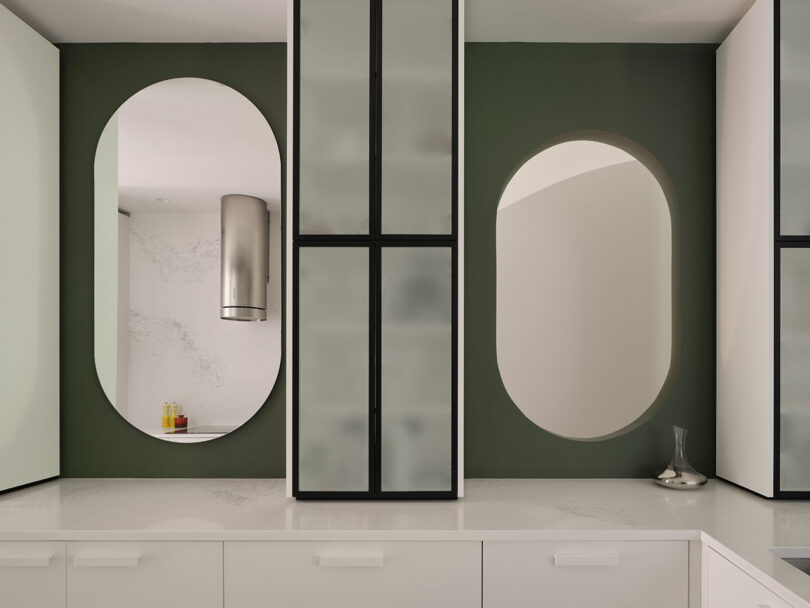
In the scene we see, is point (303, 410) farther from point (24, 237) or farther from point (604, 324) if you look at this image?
point (604, 324)

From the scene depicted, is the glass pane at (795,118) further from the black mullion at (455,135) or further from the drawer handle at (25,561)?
the drawer handle at (25,561)

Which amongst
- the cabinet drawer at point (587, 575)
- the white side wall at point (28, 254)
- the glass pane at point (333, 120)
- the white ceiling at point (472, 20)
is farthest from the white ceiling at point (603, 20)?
the cabinet drawer at point (587, 575)

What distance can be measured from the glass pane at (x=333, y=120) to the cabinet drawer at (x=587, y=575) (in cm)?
107

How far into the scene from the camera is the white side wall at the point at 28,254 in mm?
2061

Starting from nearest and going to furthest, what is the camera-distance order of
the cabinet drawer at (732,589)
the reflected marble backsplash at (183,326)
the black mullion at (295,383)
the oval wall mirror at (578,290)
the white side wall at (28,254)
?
the cabinet drawer at (732,589) < the black mullion at (295,383) < the white side wall at (28,254) < the reflected marble backsplash at (183,326) < the oval wall mirror at (578,290)

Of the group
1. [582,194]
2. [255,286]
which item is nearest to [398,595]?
[255,286]

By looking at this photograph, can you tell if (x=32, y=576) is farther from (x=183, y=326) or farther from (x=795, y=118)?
(x=795, y=118)

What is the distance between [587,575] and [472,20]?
186 centimetres

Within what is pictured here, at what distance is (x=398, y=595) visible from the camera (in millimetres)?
1682

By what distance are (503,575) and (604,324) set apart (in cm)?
228

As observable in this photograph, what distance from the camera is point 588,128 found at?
92.9 inches

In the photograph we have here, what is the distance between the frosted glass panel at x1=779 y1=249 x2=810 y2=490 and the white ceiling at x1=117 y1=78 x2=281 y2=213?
1792 mm

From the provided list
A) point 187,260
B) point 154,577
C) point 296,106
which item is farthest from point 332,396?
point 296,106

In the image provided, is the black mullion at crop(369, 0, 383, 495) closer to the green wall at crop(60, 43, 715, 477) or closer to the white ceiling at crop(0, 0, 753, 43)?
the white ceiling at crop(0, 0, 753, 43)
